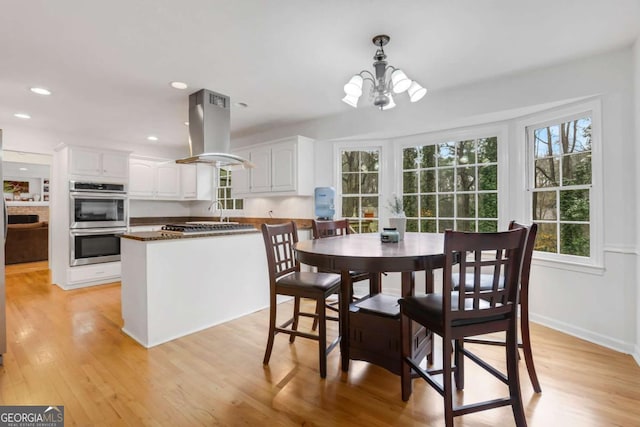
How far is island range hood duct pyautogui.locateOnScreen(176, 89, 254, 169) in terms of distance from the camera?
3369mm

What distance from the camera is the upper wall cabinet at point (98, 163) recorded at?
4531 millimetres

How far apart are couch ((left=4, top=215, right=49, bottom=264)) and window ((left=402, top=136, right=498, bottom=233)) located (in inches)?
294

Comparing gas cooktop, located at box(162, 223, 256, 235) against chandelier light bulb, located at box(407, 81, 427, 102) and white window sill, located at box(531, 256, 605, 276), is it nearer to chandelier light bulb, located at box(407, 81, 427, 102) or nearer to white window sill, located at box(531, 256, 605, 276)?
chandelier light bulb, located at box(407, 81, 427, 102)

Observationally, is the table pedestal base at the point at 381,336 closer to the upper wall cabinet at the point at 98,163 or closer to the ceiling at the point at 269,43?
the ceiling at the point at 269,43

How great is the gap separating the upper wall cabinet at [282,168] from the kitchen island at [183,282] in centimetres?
113

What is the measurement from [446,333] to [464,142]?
2.84m

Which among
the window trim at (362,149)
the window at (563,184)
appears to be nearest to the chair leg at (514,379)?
the window at (563,184)

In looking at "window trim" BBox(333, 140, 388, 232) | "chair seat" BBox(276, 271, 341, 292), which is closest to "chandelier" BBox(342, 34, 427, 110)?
"chair seat" BBox(276, 271, 341, 292)

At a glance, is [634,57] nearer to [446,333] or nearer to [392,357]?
[446,333]

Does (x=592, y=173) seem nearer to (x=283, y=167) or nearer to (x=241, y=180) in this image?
(x=283, y=167)

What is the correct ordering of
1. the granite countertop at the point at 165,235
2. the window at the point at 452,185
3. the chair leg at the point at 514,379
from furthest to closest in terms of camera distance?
the window at the point at 452,185 < the granite countertop at the point at 165,235 < the chair leg at the point at 514,379

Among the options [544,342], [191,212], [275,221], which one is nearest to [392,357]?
[544,342]

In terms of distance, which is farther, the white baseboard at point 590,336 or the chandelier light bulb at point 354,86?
the white baseboard at point 590,336

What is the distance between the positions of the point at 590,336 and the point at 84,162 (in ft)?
20.6
